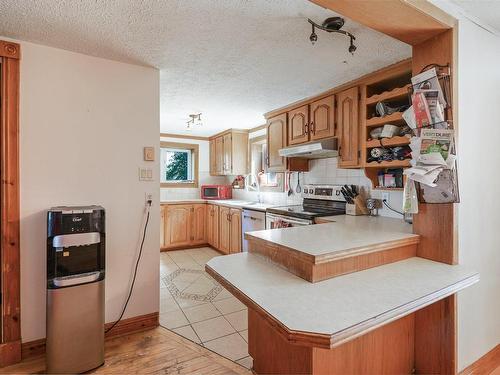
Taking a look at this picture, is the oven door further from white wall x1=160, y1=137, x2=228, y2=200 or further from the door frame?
white wall x1=160, y1=137, x2=228, y2=200

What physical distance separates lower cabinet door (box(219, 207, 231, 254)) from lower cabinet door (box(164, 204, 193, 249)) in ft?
2.15

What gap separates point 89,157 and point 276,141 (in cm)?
217

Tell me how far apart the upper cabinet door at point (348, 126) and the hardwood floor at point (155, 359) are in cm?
193

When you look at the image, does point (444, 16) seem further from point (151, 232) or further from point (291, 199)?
point (291, 199)

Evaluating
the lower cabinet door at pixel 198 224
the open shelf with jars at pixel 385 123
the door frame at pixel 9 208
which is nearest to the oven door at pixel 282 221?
Result: the open shelf with jars at pixel 385 123

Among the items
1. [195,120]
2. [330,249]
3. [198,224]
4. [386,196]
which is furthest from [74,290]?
[198,224]

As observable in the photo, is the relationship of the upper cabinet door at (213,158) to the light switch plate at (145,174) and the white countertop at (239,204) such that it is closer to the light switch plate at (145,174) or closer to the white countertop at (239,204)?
the white countertop at (239,204)

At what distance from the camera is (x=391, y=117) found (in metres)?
2.12

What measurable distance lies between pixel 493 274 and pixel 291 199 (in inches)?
91.1

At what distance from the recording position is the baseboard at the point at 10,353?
174 centimetres

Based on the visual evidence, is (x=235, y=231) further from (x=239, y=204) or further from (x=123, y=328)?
(x=123, y=328)

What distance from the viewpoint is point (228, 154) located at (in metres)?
4.65

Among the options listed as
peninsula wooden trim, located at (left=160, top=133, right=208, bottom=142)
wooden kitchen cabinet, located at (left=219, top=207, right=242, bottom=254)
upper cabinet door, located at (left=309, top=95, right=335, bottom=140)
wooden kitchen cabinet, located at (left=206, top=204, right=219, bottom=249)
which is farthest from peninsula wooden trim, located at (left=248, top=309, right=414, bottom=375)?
peninsula wooden trim, located at (left=160, top=133, right=208, bottom=142)

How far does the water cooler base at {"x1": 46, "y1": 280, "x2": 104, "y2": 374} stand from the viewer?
5.40 ft
